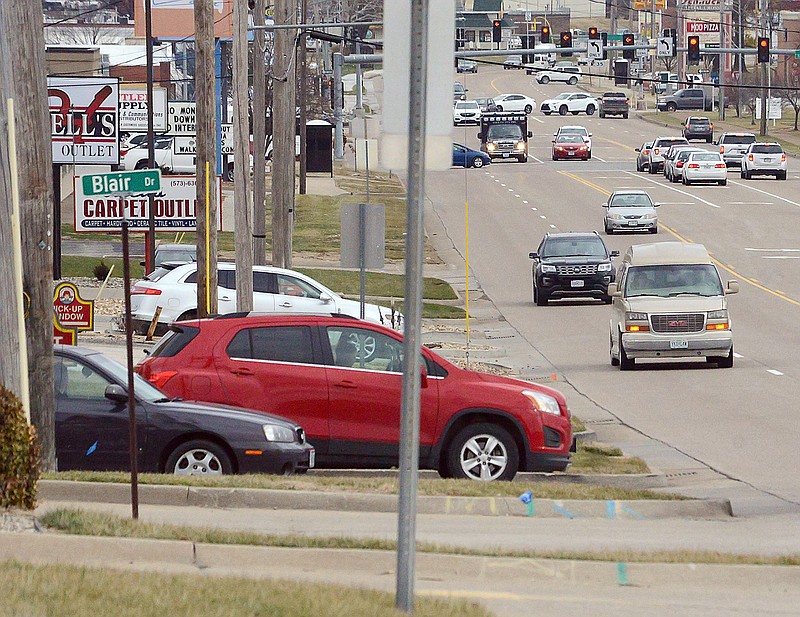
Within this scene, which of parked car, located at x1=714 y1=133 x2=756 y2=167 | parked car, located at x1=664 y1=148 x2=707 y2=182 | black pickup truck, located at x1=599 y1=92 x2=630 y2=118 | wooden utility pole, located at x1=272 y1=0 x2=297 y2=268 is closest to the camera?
wooden utility pole, located at x1=272 y1=0 x2=297 y2=268

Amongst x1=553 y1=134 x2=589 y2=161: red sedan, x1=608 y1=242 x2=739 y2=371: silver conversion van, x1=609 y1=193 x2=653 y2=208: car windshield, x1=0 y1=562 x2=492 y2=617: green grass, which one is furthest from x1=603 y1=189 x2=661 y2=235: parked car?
x1=0 y1=562 x2=492 y2=617: green grass

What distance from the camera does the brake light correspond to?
43.4ft

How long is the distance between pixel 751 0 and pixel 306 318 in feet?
463

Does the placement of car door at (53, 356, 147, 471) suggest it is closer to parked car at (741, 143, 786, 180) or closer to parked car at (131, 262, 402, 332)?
parked car at (131, 262, 402, 332)

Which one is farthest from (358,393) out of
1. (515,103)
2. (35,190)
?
(515,103)

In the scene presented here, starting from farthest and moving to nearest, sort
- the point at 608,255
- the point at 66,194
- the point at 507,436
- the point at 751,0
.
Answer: the point at 751,0, the point at 66,194, the point at 608,255, the point at 507,436

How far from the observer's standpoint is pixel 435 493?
1138 cm

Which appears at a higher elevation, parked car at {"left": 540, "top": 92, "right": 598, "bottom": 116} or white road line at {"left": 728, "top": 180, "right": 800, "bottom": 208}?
parked car at {"left": 540, "top": 92, "right": 598, "bottom": 116}

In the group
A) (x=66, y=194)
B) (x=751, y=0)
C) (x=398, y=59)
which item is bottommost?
(x=66, y=194)

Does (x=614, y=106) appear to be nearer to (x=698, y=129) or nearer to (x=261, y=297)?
(x=698, y=129)

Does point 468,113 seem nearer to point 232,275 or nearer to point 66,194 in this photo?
point 66,194

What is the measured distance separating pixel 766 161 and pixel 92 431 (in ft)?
178

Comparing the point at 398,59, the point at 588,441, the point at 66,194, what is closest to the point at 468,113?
the point at 66,194

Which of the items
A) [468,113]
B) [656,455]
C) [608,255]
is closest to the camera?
[656,455]
